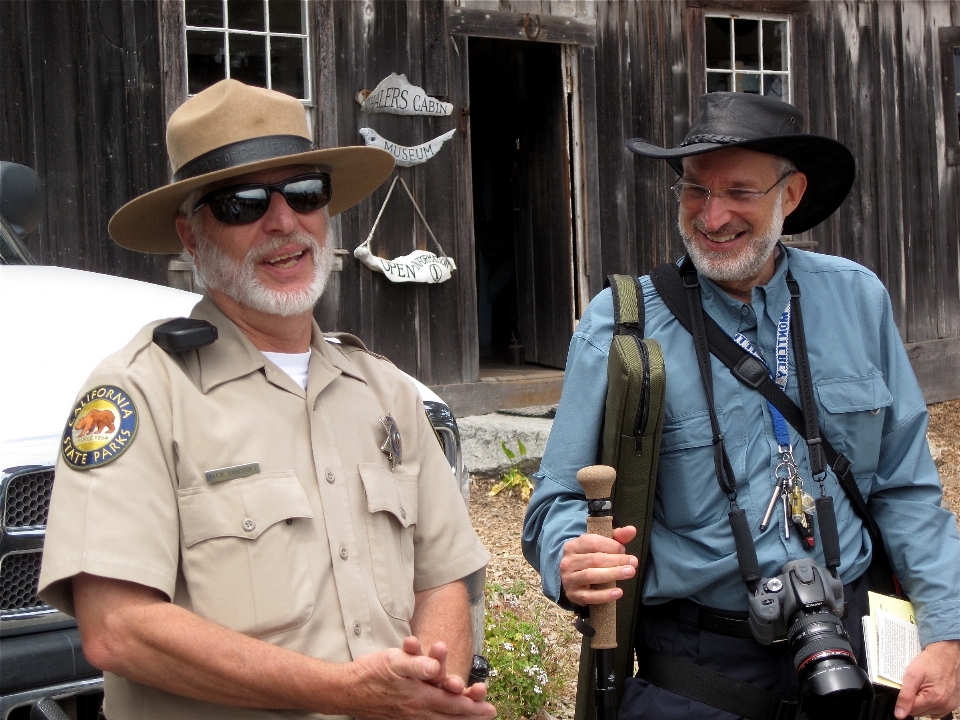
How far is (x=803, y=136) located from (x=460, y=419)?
17.2 feet

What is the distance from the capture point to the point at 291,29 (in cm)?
711

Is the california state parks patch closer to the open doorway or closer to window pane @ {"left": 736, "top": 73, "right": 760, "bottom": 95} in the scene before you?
the open doorway

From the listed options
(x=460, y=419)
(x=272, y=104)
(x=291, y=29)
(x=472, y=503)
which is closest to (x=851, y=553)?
(x=272, y=104)

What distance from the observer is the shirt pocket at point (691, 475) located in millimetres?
2451

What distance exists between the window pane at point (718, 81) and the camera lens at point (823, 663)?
727cm

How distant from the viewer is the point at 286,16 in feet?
23.2

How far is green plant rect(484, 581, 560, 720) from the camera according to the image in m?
3.79

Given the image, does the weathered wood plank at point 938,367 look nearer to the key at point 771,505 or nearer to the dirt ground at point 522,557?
the dirt ground at point 522,557

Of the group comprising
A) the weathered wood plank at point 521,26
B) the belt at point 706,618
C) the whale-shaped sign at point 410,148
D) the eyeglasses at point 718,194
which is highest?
the weathered wood plank at point 521,26

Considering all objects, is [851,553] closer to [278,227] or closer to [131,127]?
[278,227]

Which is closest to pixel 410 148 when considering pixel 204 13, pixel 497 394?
pixel 204 13

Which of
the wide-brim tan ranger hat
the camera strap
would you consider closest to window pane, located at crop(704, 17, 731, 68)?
the camera strap

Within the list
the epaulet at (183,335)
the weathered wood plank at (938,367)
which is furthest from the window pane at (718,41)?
the epaulet at (183,335)

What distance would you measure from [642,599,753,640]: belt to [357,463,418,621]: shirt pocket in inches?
26.8
